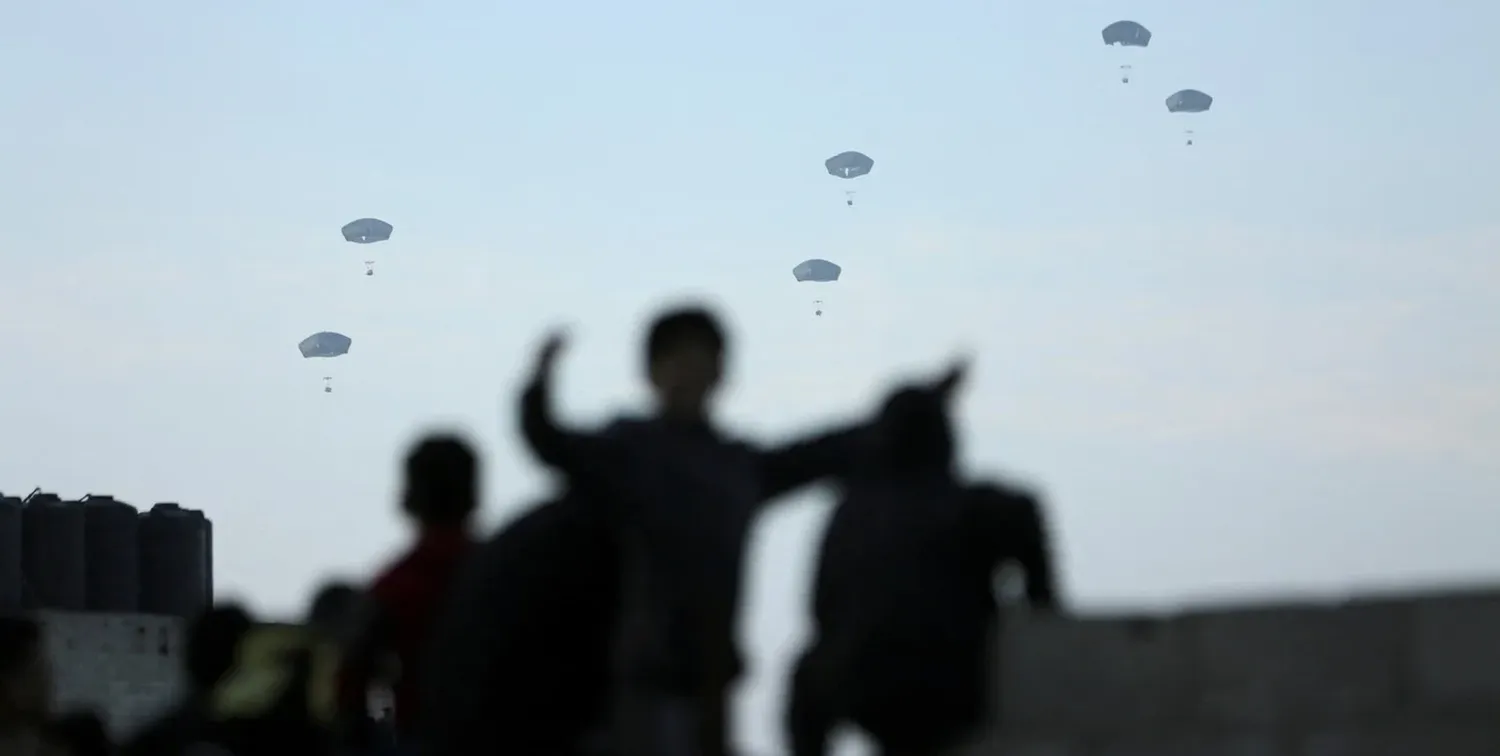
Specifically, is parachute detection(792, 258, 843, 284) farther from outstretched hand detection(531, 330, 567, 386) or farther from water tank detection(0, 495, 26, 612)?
outstretched hand detection(531, 330, 567, 386)

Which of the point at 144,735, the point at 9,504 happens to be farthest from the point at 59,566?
the point at 144,735

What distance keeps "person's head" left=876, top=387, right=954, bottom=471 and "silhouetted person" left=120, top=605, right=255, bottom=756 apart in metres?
2.29

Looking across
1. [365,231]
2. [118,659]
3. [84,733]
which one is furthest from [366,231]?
[84,733]

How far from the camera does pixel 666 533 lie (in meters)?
6.36

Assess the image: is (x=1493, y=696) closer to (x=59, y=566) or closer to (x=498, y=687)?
(x=498, y=687)

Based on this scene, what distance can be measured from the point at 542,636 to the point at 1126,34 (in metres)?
61.9

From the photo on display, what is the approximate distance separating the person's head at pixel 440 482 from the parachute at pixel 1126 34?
2384 inches

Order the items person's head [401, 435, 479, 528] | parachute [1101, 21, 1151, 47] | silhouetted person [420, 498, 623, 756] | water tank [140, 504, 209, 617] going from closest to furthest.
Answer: silhouetted person [420, 498, 623, 756] → person's head [401, 435, 479, 528] → water tank [140, 504, 209, 617] → parachute [1101, 21, 1151, 47]

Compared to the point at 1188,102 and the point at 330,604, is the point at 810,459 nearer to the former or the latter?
the point at 330,604

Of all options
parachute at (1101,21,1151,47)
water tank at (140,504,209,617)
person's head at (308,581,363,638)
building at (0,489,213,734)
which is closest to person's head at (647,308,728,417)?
person's head at (308,581,363,638)

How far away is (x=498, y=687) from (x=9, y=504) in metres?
46.7

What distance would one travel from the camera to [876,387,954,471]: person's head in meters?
7.30

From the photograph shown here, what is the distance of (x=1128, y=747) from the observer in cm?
689

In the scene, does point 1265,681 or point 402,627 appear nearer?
point 1265,681
